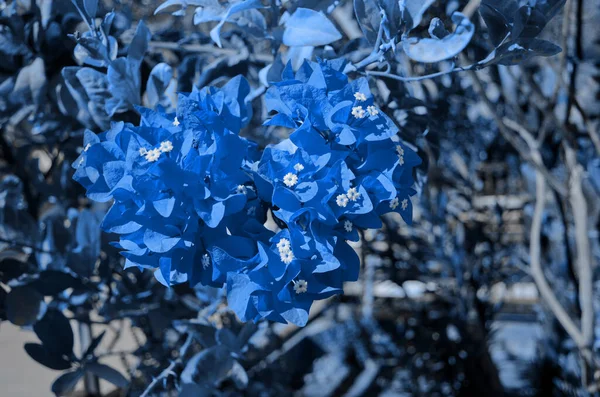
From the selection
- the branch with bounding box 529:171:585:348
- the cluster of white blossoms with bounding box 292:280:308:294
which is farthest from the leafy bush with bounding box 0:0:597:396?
the branch with bounding box 529:171:585:348

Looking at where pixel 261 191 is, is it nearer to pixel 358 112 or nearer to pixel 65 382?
pixel 358 112

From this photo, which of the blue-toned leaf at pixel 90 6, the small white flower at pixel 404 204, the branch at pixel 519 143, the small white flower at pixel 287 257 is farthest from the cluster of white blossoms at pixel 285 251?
the branch at pixel 519 143

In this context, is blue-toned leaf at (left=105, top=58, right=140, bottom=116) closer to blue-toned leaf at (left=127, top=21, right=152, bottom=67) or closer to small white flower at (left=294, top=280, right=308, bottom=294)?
blue-toned leaf at (left=127, top=21, right=152, bottom=67)

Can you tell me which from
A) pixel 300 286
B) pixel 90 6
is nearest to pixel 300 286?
pixel 300 286

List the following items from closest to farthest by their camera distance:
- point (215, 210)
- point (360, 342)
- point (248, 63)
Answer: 1. point (215, 210)
2. point (248, 63)
3. point (360, 342)

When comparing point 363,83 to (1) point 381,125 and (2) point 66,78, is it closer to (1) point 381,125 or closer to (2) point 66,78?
(1) point 381,125

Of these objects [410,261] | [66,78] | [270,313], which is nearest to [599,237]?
[410,261]
